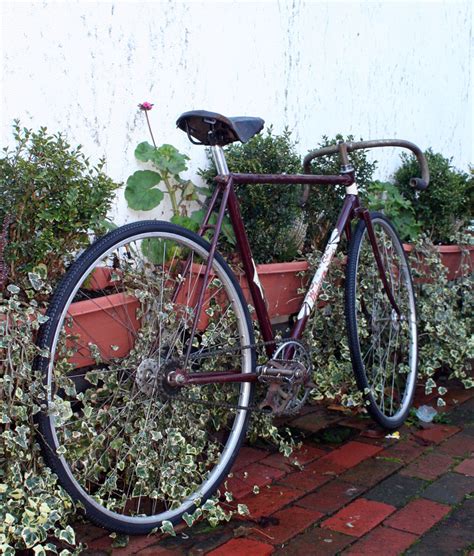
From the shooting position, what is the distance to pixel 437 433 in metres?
3.29

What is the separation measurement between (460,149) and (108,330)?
391 centimetres

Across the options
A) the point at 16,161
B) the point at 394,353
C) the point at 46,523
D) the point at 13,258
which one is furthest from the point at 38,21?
the point at 394,353

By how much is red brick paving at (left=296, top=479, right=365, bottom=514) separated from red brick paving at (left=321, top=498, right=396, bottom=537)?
4 centimetres

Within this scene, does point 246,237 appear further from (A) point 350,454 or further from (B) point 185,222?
(A) point 350,454

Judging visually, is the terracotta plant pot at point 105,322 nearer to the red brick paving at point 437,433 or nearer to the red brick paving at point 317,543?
the red brick paving at point 317,543

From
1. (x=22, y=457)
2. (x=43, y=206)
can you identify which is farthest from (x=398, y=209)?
(x=22, y=457)

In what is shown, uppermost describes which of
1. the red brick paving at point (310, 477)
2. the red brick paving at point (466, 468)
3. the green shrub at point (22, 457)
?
the green shrub at point (22, 457)

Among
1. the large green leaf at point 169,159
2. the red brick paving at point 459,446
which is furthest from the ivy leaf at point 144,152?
the red brick paving at point 459,446

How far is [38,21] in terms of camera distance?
2.64 m

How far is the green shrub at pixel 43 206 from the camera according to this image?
2.28 meters

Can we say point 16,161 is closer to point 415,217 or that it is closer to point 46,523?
point 46,523

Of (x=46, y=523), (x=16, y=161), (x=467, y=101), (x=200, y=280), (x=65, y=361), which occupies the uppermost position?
(x=467, y=101)

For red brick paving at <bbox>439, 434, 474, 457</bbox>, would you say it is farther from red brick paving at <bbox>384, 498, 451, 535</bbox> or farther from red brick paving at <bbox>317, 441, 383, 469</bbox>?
red brick paving at <bbox>384, 498, 451, 535</bbox>

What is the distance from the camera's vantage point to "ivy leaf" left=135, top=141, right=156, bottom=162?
302 centimetres
